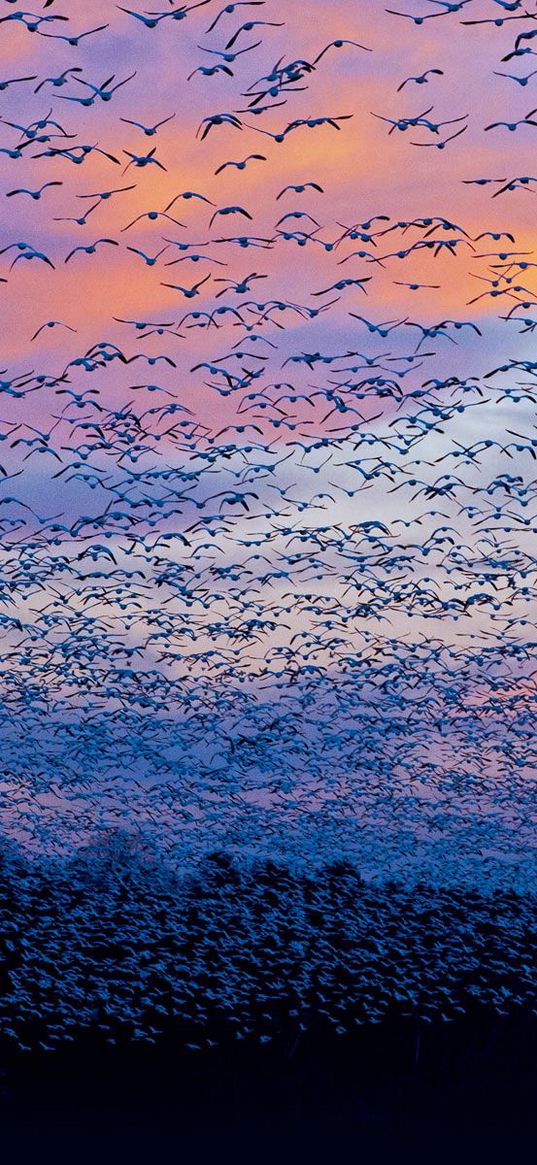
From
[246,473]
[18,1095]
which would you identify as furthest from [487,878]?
[246,473]

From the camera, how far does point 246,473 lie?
19188 mm

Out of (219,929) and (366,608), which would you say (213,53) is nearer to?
(366,608)

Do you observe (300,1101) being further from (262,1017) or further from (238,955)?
(238,955)

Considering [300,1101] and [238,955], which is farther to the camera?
[300,1101]

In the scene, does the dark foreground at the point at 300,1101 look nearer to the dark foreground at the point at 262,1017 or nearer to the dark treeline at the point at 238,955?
the dark foreground at the point at 262,1017

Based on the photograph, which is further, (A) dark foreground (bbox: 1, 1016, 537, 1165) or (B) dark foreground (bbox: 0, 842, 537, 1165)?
(A) dark foreground (bbox: 1, 1016, 537, 1165)

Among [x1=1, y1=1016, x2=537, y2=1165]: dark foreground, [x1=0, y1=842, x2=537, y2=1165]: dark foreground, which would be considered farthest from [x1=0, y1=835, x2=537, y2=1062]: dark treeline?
[x1=1, y1=1016, x2=537, y2=1165]: dark foreground

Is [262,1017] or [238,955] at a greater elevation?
[238,955]

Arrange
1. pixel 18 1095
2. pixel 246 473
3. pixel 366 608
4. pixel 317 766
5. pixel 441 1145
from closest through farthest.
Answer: pixel 246 473, pixel 366 608, pixel 317 766, pixel 18 1095, pixel 441 1145

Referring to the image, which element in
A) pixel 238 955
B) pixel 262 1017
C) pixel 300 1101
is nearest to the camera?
pixel 238 955

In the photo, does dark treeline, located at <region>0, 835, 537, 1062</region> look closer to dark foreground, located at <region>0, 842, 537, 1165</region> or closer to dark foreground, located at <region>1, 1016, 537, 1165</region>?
dark foreground, located at <region>0, 842, 537, 1165</region>

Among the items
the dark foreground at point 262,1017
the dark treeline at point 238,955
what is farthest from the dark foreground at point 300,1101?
the dark treeline at point 238,955

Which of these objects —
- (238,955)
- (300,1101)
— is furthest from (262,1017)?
(300,1101)

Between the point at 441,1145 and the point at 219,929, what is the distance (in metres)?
14.9
